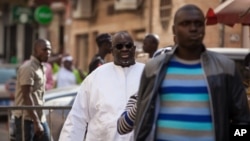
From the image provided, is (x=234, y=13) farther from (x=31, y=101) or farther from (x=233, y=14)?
(x=31, y=101)

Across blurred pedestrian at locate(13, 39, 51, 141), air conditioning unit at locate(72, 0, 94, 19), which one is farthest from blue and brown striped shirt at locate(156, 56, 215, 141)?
air conditioning unit at locate(72, 0, 94, 19)

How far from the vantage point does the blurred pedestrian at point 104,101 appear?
6.61 m

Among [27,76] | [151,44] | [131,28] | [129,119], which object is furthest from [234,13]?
[131,28]

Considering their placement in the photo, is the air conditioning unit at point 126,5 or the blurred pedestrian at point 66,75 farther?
the air conditioning unit at point 126,5

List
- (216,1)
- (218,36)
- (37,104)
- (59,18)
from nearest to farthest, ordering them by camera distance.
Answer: (37,104)
(216,1)
(218,36)
(59,18)

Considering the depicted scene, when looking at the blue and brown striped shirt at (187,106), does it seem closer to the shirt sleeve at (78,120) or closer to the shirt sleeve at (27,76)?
the shirt sleeve at (78,120)

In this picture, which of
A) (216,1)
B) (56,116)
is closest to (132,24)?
(216,1)

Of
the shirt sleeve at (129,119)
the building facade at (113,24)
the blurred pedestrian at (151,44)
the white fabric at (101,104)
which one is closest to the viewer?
the shirt sleeve at (129,119)

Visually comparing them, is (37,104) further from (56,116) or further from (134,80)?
(134,80)

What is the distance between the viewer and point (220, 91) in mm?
4840

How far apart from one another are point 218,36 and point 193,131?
1193cm

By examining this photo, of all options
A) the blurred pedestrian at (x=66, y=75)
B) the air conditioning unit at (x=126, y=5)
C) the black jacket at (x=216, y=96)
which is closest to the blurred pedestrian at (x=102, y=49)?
the black jacket at (x=216, y=96)

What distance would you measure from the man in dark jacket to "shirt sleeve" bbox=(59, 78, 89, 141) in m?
1.65

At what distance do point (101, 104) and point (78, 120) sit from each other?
0.23 meters
